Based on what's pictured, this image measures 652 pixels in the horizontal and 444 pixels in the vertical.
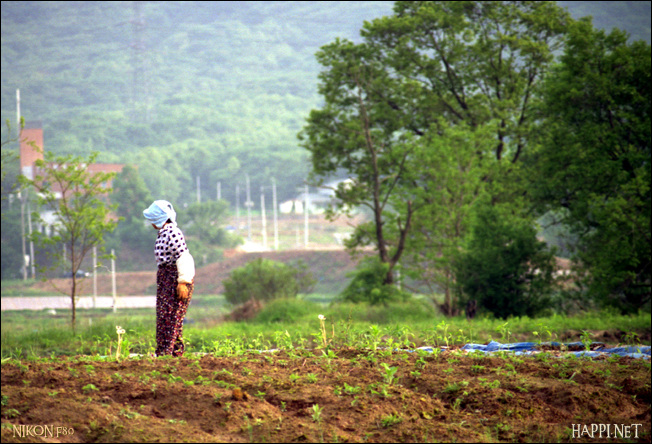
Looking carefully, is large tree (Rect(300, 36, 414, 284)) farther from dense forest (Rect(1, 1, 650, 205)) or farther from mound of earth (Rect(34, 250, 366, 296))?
dense forest (Rect(1, 1, 650, 205))

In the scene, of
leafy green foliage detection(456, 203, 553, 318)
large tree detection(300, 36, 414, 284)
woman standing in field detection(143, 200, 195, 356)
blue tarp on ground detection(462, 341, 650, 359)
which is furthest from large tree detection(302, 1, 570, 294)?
woman standing in field detection(143, 200, 195, 356)

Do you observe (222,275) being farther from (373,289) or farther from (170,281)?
(170,281)

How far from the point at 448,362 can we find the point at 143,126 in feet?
465

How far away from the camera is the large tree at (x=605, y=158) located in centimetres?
1736

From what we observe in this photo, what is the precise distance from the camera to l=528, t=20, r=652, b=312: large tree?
17359mm

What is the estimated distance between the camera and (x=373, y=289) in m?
20.9

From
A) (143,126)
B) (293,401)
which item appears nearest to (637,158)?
(293,401)

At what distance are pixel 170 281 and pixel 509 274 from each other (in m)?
11.2

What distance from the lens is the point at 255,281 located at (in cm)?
3022

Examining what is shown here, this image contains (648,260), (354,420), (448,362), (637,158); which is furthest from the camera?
(637,158)

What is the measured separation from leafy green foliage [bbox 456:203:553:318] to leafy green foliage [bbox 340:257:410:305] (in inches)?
192

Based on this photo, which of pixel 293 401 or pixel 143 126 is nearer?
pixel 293 401

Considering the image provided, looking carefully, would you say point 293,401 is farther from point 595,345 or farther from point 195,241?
point 195,241

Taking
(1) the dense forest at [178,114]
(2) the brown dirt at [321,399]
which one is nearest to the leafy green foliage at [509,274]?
(2) the brown dirt at [321,399]
